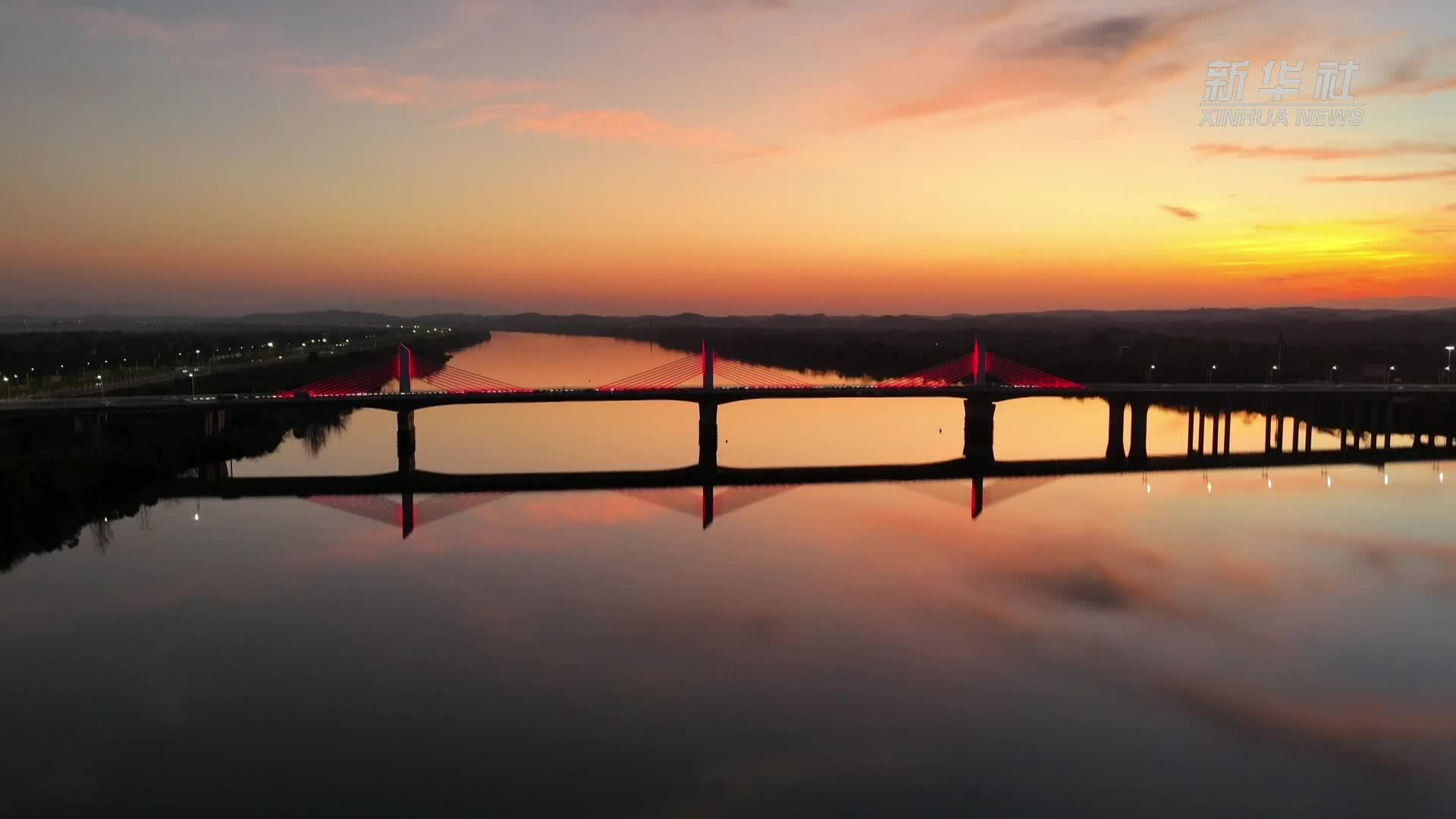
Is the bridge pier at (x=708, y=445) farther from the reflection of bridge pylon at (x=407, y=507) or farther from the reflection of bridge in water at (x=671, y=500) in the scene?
the reflection of bridge pylon at (x=407, y=507)

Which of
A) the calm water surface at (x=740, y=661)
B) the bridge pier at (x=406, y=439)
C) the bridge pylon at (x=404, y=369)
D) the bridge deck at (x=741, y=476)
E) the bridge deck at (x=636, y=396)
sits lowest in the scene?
the calm water surface at (x=740, y=661)

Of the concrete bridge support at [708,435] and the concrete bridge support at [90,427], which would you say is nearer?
the concrete bridge support at [90,427]

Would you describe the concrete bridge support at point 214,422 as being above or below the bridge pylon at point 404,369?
below

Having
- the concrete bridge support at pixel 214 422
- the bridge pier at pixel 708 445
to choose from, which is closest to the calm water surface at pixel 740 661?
the bridge pier at pixel 708 445

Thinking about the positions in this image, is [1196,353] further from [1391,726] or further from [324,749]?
[324,749]

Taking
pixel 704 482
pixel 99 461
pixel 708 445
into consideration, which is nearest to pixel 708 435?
pixel 708 445

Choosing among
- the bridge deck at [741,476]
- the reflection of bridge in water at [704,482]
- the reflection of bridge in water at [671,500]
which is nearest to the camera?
the reflection of bridge in water at [671,500]

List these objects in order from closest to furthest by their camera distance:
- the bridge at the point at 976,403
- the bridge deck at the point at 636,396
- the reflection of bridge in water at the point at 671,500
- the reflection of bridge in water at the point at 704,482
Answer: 1. the reflection of bridge in water at the point at 671,500
2. the reflection of bridge in water at the point at 704,482
3. the bridge deck at the point at 636,396
4. the bridge at the point at 976,403

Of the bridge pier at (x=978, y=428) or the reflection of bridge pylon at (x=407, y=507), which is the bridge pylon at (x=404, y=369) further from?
the bridge pier at (x=978, y=428)
